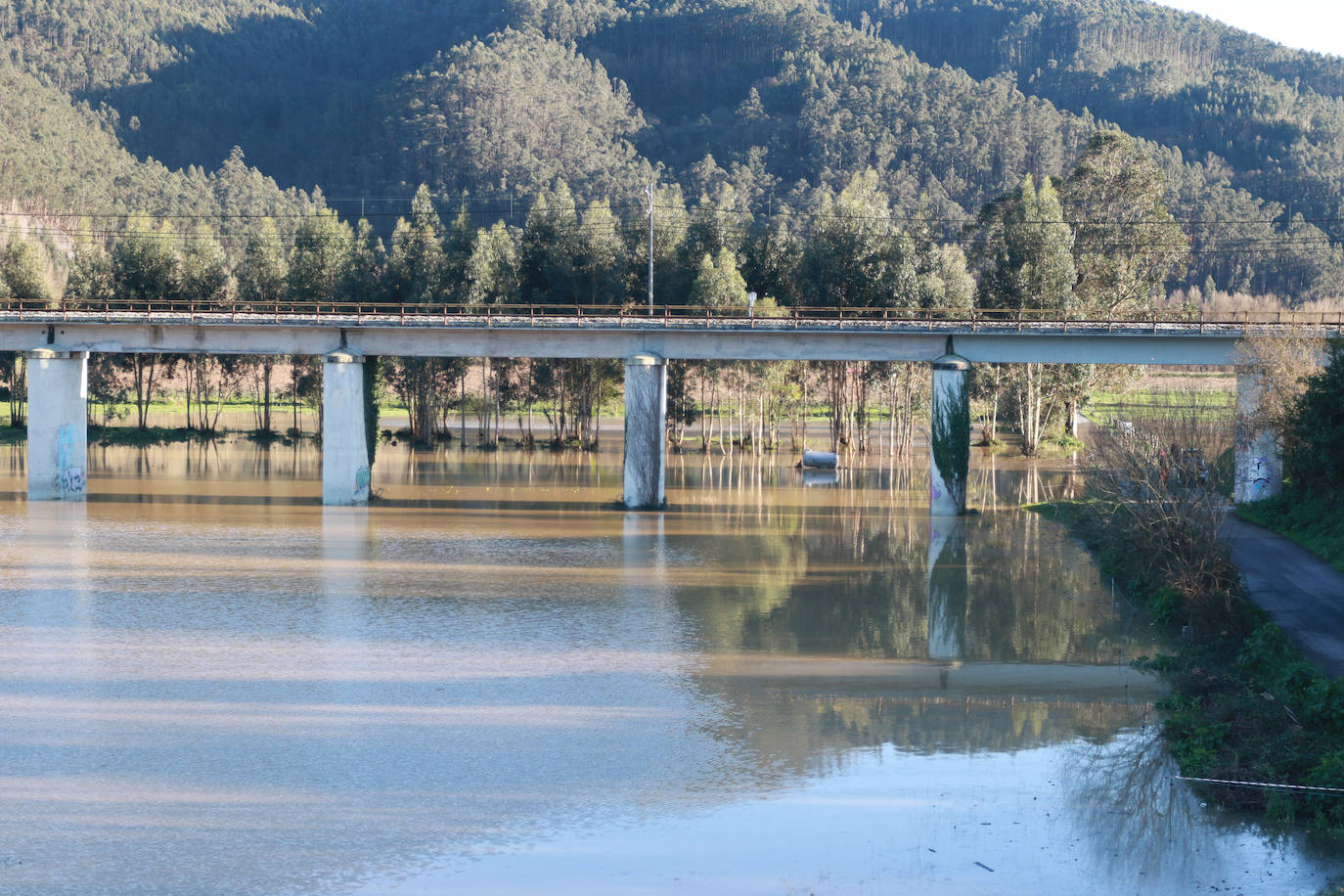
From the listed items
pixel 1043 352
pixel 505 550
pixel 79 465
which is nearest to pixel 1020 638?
pixel 505 550

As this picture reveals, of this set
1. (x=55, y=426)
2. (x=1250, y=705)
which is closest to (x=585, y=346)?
(x=55, y=426)

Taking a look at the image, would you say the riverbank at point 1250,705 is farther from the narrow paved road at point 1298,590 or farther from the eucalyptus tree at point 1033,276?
the eucalyptus tree at point 1033,276

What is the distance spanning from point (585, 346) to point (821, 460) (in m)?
21.6

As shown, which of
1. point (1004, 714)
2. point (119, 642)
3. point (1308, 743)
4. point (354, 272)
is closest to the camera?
point (1308, 743)

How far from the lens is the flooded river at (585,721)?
679 inches

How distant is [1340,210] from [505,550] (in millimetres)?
128946

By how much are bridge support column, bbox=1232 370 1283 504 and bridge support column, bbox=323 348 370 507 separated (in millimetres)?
37454

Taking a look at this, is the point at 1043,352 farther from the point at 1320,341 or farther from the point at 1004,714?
the point at 1004,714

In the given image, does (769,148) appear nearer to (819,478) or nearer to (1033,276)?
(1033,276)

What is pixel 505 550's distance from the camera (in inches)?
1715

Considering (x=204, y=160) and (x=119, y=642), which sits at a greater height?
(x=204, y=160)

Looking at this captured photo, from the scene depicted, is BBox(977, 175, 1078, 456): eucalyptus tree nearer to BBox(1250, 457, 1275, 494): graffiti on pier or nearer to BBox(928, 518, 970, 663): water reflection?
BBox(1250, 457, 1275, 494): graffiti on pier

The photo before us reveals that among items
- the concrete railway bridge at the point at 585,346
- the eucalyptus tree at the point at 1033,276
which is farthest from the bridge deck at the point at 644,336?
the eucalyptus tree at the point at 1033,276

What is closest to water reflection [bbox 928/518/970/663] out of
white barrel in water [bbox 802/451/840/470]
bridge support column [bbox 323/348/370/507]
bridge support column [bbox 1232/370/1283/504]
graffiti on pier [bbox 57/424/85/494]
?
bridge support column [bbox 1232/370/1283/504]
